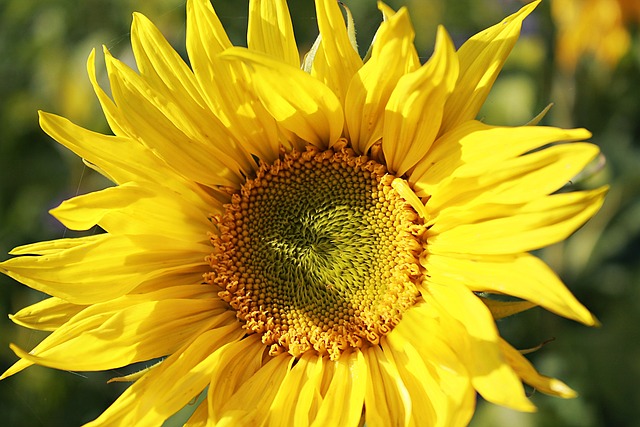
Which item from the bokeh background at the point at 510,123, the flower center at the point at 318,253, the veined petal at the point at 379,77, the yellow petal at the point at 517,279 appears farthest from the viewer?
the bokeh background at the point at 510,123

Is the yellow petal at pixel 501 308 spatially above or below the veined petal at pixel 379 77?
below

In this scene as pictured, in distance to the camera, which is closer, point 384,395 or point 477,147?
point 477,147

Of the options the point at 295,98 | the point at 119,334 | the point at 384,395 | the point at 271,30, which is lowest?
the point at 384,395

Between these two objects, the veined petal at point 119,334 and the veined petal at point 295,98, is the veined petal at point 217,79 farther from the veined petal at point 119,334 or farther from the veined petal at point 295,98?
the veined petal at point 119,334

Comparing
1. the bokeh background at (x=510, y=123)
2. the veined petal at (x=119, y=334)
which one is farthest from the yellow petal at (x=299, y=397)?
the bokeh background at (x=510, y=123)

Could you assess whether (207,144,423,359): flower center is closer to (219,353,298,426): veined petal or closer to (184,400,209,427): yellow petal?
(219,353,298,426): veined petal

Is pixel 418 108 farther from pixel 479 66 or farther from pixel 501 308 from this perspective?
pixel 501 308

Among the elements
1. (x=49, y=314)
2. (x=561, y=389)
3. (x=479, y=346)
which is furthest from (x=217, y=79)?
(x=561, y=389)
